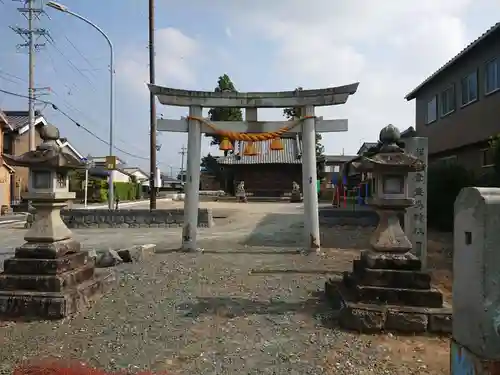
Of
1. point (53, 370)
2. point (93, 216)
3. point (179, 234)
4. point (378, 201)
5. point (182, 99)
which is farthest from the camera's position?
point (93, 216)

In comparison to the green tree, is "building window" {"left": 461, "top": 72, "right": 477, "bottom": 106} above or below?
below

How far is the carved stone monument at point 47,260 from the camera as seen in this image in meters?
5.68

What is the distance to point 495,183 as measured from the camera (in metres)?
11.7

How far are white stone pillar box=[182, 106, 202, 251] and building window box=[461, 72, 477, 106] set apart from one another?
41.1 ft

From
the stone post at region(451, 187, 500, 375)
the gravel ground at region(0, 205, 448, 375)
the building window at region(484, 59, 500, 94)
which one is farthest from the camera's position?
the building window at region(484, 59, 500, 94)

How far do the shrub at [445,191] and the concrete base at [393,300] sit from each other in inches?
427

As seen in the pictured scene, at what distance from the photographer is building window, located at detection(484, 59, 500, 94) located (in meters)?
15.5

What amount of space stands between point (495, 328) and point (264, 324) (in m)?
3.50

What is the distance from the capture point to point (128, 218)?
18.4 meters

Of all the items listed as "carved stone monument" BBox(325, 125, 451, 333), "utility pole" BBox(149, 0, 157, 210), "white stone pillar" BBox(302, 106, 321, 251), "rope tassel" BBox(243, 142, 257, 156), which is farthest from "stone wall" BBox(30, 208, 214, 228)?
"carved stone monument" BBox(325, 125, 451, 333)

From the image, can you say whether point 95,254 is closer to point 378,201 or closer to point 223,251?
point 223,251

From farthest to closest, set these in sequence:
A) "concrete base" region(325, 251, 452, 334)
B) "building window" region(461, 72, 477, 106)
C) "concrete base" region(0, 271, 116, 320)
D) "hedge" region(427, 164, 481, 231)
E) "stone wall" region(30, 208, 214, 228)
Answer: "stone wall" region(30, 208, 214, 228) → "building window" region(461, 72, 477, 106) → "hedge" region(427, 164, 481, 231) → "concrete base" region(0, 271, 116, 320) → "concrete base" region(325, 251, 452, 334)

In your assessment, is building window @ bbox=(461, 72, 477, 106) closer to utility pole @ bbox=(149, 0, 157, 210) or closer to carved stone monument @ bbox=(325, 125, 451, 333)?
carved stone monument @ bbox=(325, 125, 451, 333)

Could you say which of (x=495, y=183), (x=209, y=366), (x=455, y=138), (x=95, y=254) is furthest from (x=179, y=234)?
(x=455, y=138)
